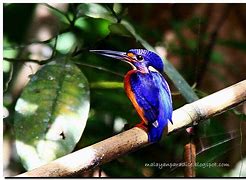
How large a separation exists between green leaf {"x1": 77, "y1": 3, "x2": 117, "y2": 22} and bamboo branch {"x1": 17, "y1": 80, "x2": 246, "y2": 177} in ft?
0.93

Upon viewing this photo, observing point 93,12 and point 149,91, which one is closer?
point 149,91

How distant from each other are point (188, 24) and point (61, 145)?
63cm

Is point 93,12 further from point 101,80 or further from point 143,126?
point 143,126

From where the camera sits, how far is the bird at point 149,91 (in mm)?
1008

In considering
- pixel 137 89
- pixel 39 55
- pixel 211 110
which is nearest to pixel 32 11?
pixel 39 55

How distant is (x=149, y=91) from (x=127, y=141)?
13cm

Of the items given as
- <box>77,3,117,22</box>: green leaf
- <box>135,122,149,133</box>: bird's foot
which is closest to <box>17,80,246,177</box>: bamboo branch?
<box>135,122,149,133</box>: bird's foot

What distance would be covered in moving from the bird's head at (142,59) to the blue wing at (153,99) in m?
0.01

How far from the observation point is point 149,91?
1024 millimetres

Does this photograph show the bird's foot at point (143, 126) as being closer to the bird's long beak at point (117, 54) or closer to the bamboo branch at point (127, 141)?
the bamboo branch at point (127, 141)

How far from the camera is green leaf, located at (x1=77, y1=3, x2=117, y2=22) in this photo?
1.18 metres

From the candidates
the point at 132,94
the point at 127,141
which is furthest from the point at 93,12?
the point at 127,141

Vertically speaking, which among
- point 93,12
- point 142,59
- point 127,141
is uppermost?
point 93,12

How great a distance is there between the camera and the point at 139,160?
3.88 feet
